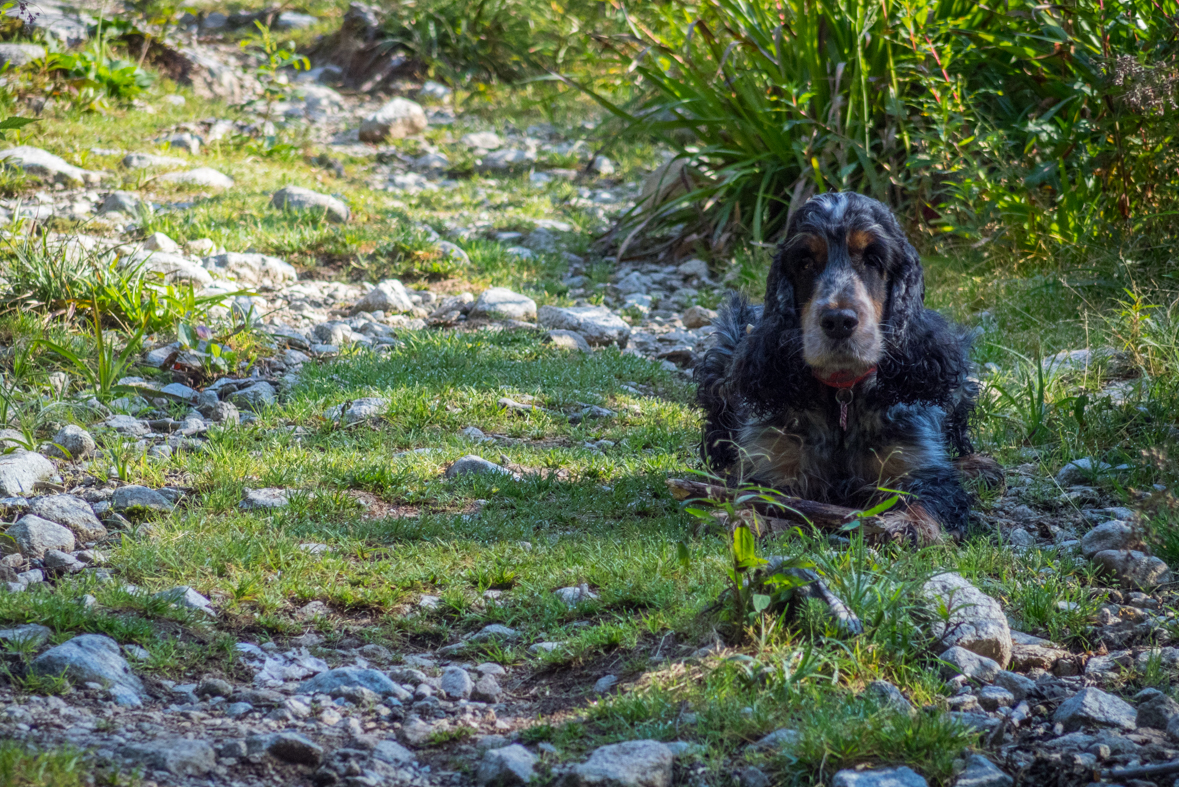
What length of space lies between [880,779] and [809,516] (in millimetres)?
1559

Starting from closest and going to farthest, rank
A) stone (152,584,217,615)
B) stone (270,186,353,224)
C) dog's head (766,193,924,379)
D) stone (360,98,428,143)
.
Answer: stone (152,584,217,615), dog's head (766,193,924,379), stone (270,186,353,224), stone (360,98,428,143)

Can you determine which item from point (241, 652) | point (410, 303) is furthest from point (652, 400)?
point (241, 652)

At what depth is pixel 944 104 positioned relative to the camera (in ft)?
21.5

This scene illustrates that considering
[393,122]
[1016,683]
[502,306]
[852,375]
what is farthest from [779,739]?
[393,122]

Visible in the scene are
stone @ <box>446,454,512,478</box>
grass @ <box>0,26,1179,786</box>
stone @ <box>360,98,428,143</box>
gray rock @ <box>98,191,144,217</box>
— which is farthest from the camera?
stone @ <box>360,98,428,143</box>

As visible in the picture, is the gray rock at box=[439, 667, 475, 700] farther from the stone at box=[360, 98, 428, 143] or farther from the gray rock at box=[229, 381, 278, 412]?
the stone at box=[360, 98, 428, 143]

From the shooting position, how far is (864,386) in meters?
4.19

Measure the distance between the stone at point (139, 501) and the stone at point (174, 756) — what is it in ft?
5.89

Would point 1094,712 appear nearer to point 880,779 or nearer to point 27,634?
point 880,779

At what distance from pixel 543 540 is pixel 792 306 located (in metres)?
1.34

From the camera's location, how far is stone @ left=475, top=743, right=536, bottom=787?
2.40 metres

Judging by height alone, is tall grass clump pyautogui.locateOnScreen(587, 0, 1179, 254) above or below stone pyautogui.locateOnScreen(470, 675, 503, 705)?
above

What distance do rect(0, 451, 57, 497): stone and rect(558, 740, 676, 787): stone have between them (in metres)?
2.80

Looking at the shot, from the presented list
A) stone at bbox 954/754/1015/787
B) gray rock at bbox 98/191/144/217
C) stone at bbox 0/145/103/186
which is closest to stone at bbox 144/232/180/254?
gray rock at bbox 98/191/144/217
